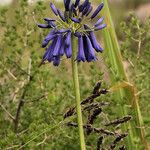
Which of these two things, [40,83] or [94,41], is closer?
[94,41]

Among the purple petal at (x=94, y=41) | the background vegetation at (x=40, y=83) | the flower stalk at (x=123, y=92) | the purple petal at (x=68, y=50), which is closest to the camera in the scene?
the purple petal at (x=68, y=50)

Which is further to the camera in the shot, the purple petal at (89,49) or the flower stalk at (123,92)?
the flower stalk at (123,92)

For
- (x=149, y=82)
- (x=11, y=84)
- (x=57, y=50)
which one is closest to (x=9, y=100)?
(x=11, y=84)

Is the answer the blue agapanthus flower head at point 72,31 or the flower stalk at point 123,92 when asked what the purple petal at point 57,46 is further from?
the flower stalk at point 123,92

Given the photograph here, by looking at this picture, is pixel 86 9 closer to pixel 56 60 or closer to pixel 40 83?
pixel 56 60

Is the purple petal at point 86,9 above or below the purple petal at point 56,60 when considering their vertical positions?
above

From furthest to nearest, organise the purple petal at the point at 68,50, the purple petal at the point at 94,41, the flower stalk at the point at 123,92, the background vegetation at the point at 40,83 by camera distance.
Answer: the background vegetation at the point at 40,83, the flower stalk at the point at 123,92, the purple petal at the point at 94,41, the purple petal at the point at 68,50

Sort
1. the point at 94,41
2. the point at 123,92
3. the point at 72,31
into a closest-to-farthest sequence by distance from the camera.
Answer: the point at 72,31 → the point at 94,41 → the point at 123,92

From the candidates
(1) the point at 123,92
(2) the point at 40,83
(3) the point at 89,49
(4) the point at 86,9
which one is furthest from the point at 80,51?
(2) the point at 40,83

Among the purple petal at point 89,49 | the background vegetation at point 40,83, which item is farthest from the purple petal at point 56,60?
the background vegetation at point 40,83
